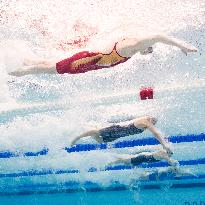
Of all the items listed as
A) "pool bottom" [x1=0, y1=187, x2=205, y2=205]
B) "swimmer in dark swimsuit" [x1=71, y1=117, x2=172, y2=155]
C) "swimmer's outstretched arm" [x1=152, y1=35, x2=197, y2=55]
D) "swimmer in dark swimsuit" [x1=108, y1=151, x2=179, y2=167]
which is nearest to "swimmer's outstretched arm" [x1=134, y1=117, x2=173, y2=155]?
"swimmer in dark swimsuit" [x1=71, y1=117, x2=172, y2=155]

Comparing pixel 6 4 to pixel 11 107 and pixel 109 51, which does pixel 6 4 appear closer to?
pixel 109 51

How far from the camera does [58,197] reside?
1300 centimetres

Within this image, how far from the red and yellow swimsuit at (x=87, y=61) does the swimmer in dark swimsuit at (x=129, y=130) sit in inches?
69.9

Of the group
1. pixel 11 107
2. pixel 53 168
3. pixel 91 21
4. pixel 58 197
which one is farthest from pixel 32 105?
pixel 58 197

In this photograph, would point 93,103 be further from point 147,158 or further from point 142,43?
point 142,43

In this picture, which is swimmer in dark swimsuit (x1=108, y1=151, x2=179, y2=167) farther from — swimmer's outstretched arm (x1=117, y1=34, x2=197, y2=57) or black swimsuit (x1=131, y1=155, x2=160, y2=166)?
swimmer's outstretched arm (x1=117, y1=34, x2=197, y2=57)

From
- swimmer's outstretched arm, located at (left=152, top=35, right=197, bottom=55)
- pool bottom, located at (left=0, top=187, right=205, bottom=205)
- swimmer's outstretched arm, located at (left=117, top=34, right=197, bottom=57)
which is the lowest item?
pool bottom, located at (left=0, top=187, right=205, bottom=205)

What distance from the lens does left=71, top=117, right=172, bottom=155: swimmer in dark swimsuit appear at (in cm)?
738

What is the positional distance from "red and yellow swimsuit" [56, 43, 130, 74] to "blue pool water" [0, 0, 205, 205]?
0.79ft

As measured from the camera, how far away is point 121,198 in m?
12.7

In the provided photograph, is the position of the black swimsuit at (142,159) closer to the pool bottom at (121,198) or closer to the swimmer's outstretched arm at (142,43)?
the pool bottom at (121,198)

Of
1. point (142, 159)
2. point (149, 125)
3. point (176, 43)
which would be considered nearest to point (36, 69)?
point (176, 43)

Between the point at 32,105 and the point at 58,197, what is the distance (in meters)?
5.73

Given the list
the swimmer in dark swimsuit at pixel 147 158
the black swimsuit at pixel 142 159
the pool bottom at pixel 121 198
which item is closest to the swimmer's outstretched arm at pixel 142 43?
the swimmer in dark swimsuit at pixel 147 158
